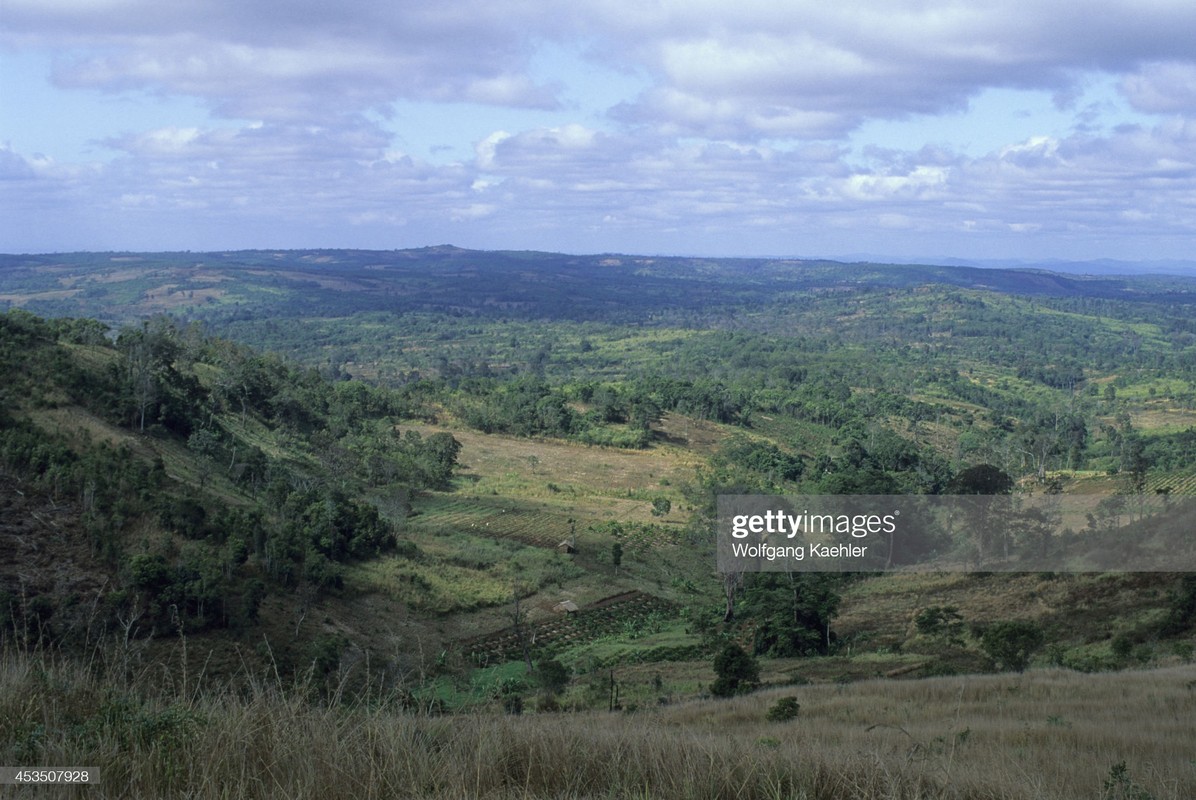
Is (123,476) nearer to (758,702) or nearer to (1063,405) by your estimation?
(758,702)

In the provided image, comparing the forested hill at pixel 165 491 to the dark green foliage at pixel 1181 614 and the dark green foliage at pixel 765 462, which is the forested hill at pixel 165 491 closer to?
the dark green foliage at pixel 765 462

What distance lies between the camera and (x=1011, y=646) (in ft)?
55.2


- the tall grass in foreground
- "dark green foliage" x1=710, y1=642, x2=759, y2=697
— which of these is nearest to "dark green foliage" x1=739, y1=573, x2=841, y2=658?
"dark green foliage" x1=710, y1=642, x2=759, y2=697

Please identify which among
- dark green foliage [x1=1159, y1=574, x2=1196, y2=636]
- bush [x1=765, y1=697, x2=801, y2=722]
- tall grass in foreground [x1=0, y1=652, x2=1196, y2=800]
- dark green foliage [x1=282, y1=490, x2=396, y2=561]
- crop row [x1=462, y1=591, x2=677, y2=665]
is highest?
tall grass in foreground [x1=0, y1=652, x2=1196, y2=800]

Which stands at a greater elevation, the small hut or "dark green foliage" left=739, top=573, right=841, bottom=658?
"dark green foliage" left=739, top=573, right=841, bottom=658

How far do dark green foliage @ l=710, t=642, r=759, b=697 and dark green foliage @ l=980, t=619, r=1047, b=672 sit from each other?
4.49 m

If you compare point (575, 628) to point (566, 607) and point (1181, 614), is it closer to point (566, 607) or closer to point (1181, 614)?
point (566, 607)

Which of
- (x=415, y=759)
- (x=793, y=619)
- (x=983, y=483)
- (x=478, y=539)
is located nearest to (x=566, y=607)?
(x=478, y=539)

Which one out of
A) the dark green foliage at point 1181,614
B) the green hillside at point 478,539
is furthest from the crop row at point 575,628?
the dark green foliage at point 1181,614

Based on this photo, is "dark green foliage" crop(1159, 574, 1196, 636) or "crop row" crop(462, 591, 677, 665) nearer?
"dark green foliage" crop(1159, 574, 1196, 636)

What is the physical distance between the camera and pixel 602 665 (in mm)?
21609

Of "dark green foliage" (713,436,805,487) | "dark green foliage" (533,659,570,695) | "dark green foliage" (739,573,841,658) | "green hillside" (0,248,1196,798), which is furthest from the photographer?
"dark green foliage" (713,436,805,487)

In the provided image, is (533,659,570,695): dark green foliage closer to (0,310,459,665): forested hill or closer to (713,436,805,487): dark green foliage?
(0,310,459,665): forested hill

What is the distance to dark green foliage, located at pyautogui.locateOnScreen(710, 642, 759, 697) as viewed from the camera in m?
15.1
